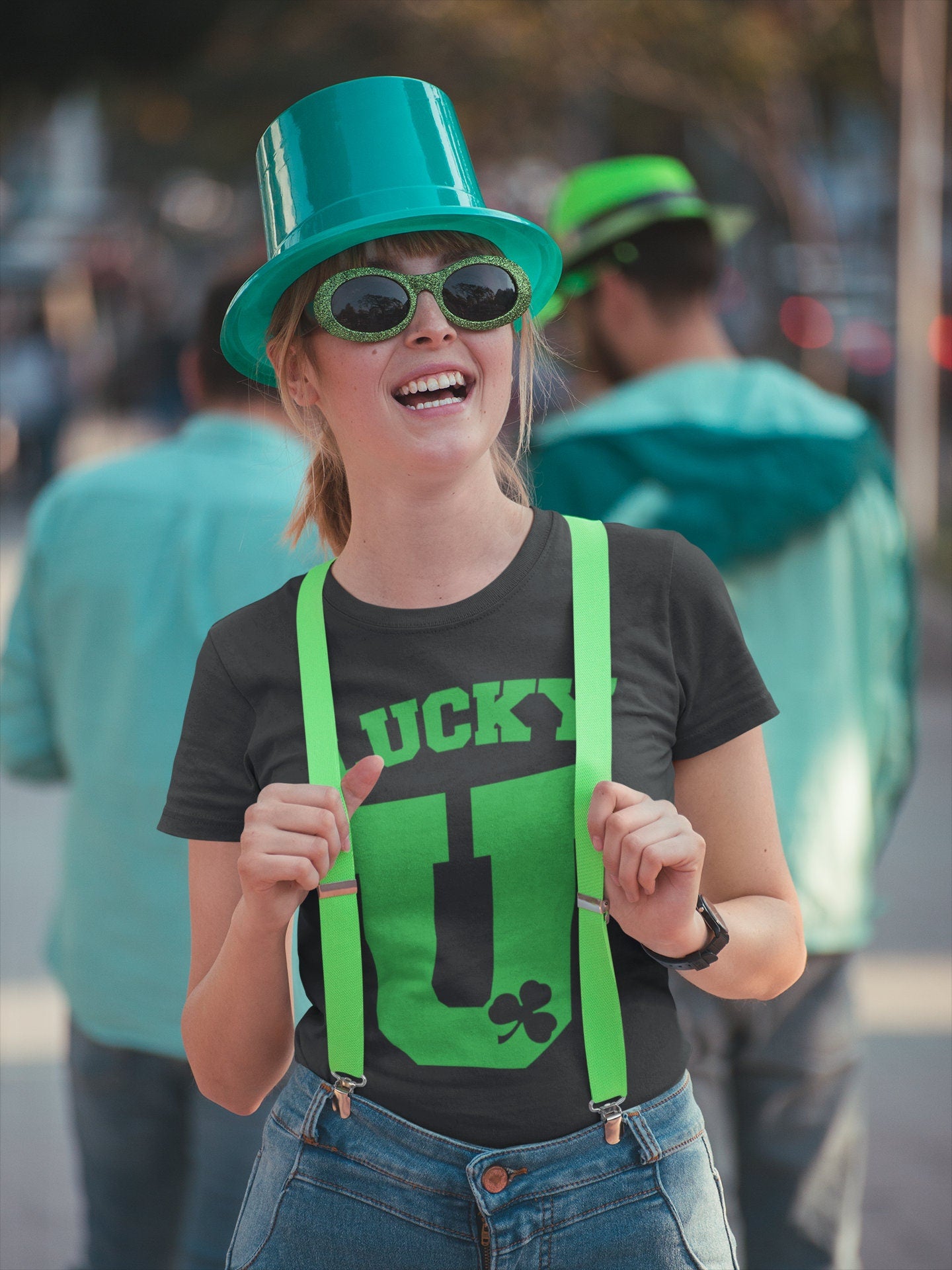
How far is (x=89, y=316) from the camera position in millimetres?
24219

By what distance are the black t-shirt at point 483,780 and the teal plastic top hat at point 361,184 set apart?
0.35 meters

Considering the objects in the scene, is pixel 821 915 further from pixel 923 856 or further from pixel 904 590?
pixel 923 856

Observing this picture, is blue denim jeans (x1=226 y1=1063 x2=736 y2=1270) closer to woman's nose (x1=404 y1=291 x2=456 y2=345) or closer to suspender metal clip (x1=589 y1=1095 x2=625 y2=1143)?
suspender metal clip (x1=589 y1=1095 x2=625 y2=1143)

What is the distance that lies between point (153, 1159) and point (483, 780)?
158cm

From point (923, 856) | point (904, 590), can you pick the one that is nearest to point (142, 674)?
point (904, 590)

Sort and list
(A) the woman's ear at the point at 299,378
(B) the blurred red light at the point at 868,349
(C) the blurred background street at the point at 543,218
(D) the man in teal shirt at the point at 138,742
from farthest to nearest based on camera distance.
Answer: (B) the blurred red light at the point at 868,349
(C) the blurred background street at the point at 543,218
(D) the man in teal shirt at the point at 138,742
(A) the woman's ear at the point at 299,378

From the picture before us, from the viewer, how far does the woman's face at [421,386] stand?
63.5 inches

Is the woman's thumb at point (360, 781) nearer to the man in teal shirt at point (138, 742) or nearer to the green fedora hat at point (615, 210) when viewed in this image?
the man in teal shirt at point (138, 742)

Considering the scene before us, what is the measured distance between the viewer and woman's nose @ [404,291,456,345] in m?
1.61

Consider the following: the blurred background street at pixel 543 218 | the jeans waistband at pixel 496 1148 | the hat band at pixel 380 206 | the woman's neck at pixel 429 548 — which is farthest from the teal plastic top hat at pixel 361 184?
the jeans waistband at pixel 496 1148

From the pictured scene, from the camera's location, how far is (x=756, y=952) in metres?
1.61

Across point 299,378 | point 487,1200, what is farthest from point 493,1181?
point 299,378

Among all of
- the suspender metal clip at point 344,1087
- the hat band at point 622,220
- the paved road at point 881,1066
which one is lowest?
the paved road at point 881,1066

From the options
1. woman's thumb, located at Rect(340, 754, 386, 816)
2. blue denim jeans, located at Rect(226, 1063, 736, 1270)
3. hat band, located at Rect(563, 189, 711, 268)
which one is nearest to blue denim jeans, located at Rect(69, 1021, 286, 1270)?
blue denim jeans, located at Rect(226, 1063, 736, 1270)
